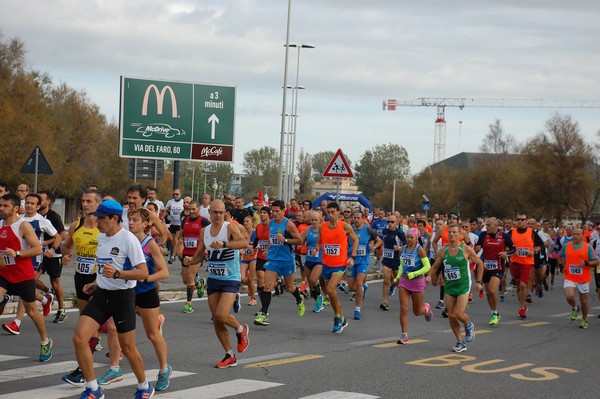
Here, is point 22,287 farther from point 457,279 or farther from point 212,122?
point 212,122

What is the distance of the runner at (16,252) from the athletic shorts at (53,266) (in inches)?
121

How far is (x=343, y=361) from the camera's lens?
11.6 meters

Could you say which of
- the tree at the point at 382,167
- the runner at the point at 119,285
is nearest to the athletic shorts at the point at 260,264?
the runner at the point at 119,285

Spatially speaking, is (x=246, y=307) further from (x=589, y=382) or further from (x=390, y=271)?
(x=589, y=382)

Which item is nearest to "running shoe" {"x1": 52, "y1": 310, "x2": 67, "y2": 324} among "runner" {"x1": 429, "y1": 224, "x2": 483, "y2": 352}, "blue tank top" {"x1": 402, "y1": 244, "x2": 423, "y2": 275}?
"blue tank top" {"x1": 402, "y1": 244, "x2": 423, "y2": 275}

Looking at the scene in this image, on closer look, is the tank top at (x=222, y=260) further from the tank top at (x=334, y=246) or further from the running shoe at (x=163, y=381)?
the tank top at (x=334, y=246)

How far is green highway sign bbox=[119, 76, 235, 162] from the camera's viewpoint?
27906mm

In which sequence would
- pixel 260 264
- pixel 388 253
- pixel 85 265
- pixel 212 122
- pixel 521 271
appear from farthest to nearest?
pixel 212 122 → pixel 388 253 → pixel 521 271 → pixel 260 264 → pixel 85 265

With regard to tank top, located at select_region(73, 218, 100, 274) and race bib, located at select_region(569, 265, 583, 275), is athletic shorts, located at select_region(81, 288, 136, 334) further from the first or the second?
race bib, located at select_region(569, 265, 583, 275)

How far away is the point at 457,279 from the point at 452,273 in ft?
0.37

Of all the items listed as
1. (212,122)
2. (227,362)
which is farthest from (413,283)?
(212,122)

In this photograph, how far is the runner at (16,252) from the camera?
1146 centimetres

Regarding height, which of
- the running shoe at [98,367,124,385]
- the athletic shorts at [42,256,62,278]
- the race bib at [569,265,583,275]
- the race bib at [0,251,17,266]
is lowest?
the running shoe at [98,367,124,385]

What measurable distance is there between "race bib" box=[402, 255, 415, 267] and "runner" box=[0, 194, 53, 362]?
5.94m
